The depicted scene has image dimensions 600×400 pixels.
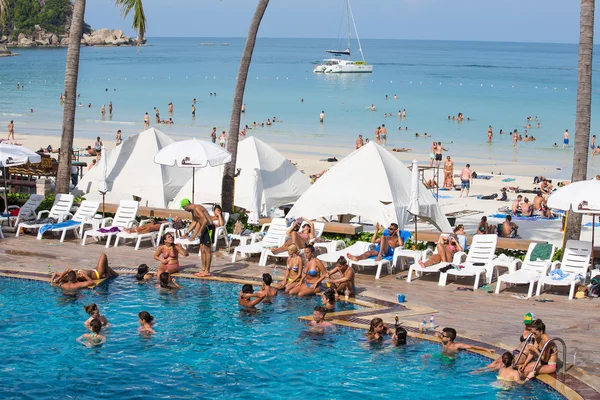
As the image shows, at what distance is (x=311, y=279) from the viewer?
1491 centimetres

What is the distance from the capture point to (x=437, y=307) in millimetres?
13883

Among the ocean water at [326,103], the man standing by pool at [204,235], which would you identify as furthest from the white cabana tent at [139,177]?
the ocean water at [326,103]

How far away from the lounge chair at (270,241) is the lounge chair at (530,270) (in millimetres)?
4645

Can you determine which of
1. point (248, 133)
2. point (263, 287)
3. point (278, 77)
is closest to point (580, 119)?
point (263, 287)

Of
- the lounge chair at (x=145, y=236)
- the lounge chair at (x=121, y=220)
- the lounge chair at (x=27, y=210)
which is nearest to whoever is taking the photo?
the lounge chair at (x=145, y=236)

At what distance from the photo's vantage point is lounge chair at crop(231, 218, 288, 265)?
1708 centimetres

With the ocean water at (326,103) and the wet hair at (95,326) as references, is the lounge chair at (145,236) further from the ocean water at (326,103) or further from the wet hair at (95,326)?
the ocean water at (326,103)

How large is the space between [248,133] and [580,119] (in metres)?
41.2

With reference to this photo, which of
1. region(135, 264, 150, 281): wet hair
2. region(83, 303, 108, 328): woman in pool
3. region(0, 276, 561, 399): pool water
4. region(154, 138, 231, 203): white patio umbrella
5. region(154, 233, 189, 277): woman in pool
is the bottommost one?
region(0, 276, 561, 399): pool water

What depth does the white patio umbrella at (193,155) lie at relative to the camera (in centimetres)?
1819

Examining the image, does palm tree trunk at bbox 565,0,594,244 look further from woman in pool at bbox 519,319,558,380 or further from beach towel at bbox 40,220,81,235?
beach towel at bbox 40,220,81,235

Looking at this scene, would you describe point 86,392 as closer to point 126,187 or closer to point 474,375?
point 474,375

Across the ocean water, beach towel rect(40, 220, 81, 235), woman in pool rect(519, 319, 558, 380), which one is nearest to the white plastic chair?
woman in pool rect(519, 319, 558, 380)

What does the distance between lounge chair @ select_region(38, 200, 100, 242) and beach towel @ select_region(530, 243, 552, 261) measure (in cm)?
976
